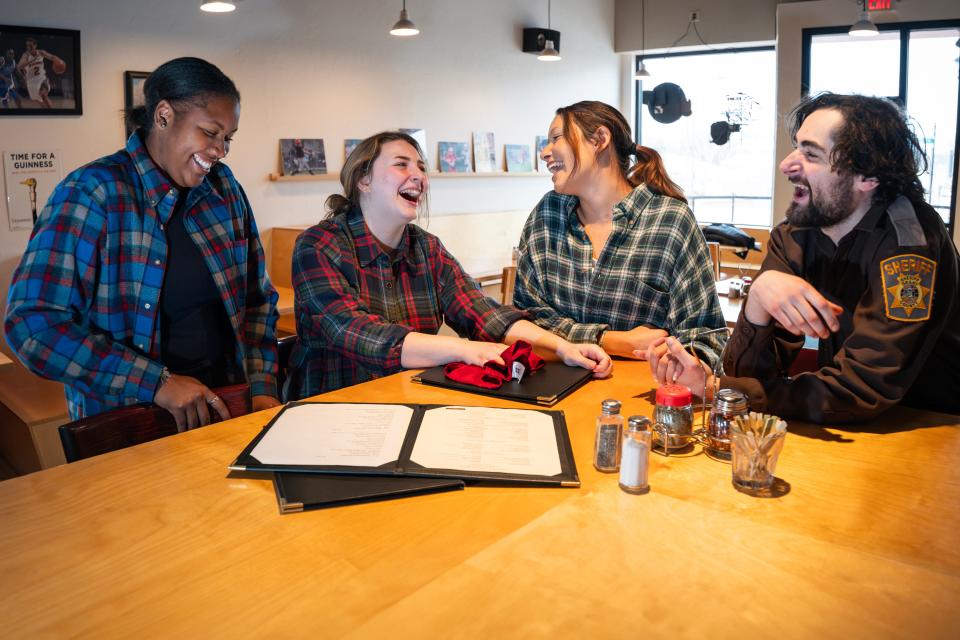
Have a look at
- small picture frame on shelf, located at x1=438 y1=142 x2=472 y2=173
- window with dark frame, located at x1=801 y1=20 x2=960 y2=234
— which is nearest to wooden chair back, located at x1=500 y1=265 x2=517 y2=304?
small picture frame on shelf, located at x1=438 y1=142 x2=472 y2=173

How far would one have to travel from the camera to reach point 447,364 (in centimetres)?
197

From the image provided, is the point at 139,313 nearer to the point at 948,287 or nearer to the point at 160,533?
the point at 160,533

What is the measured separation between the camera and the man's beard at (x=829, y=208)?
1676 mm

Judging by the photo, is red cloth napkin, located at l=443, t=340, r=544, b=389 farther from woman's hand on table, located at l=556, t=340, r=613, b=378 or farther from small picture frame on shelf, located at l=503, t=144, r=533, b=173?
small picture frame on shelf, located at l=503, t=144, r=533, b=173

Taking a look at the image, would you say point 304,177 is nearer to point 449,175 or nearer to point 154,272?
point 449,175

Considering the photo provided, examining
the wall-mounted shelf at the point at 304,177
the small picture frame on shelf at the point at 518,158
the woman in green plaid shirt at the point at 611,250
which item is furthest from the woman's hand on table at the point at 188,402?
the small picture frame on shelf at the point at 518,158

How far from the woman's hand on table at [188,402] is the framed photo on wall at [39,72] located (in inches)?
120

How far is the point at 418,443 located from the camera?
4.68ft

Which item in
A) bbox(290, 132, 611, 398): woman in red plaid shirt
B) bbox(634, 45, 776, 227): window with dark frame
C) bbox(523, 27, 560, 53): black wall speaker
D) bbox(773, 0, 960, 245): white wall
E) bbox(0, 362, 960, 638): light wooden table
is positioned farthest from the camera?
bbox(634, 45, 776, 227): window with dark frame

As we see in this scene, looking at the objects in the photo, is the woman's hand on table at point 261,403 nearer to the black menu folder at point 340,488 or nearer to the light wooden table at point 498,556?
the light wooden table at point 498,556

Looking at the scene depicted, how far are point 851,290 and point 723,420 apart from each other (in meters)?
0.53

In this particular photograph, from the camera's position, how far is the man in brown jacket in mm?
1531

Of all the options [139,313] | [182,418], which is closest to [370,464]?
[182,418]

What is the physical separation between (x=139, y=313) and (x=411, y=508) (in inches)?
43.0
